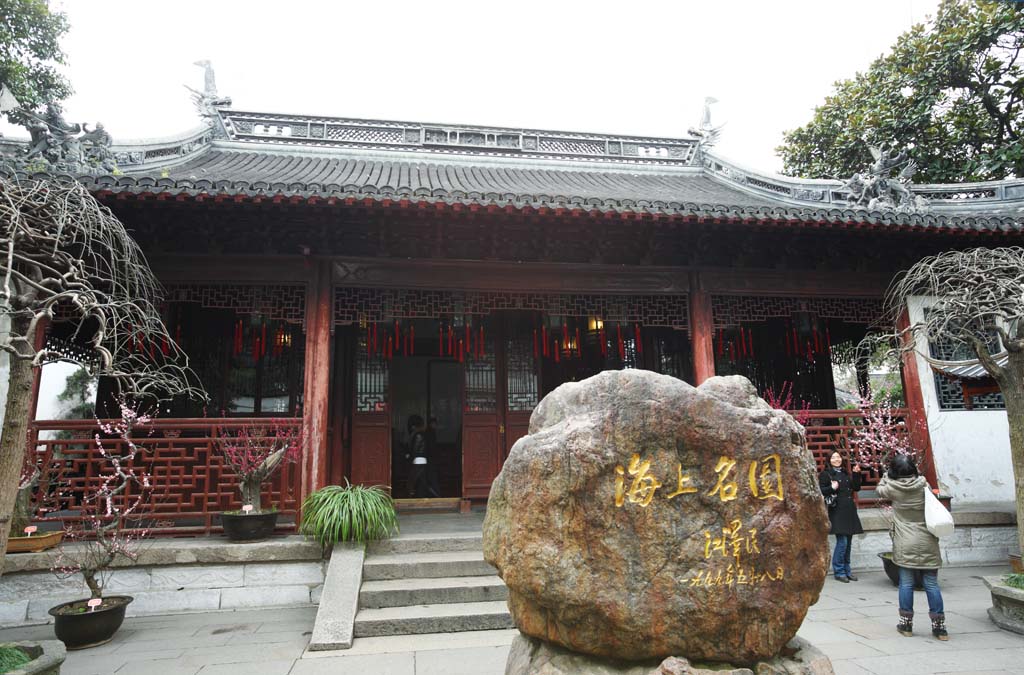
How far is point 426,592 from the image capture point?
15.8 ft

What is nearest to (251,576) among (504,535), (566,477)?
(504,535)

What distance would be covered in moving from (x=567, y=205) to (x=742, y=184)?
212 inches

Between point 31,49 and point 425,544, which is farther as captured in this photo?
point 31,49

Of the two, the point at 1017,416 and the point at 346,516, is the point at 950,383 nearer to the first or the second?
the point at 1017,416

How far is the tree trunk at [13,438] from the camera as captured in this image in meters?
3.30

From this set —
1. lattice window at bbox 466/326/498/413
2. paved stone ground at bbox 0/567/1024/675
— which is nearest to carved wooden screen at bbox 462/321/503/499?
lattice window at bbox 466/326/498/413

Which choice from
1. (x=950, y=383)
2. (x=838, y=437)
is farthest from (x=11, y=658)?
(x=950, y=383)

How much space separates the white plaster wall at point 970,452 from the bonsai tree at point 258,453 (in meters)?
7.45

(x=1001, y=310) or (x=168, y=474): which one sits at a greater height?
(x=1001, y=310)

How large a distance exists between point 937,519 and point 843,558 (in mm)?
1850

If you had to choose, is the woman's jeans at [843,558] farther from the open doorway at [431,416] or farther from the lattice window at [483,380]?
the open doorway at [431,416]

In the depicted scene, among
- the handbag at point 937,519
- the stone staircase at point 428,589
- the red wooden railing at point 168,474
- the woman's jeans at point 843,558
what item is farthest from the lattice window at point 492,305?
the handbag at point 937,519

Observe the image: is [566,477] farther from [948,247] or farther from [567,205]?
[948,247]

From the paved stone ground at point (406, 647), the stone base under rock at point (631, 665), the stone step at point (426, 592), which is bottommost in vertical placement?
the paved stone ground at point (406, 647)
